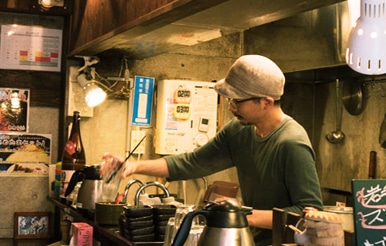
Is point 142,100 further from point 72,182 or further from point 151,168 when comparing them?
point 151,168

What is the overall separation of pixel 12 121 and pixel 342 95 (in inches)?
89.3

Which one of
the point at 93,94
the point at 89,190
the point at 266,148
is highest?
the point at 93,94

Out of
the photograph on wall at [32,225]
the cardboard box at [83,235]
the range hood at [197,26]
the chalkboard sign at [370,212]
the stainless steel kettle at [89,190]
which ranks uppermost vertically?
the range hood at [197,26]

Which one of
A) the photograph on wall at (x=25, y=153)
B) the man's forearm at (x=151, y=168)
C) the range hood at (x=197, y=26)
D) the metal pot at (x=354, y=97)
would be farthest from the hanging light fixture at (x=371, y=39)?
the photograph on wall at (x=25, y=153)

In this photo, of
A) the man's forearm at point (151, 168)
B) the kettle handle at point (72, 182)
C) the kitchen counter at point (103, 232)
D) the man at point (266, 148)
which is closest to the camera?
the man at point (266, 148)

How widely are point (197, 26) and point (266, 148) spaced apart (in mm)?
632

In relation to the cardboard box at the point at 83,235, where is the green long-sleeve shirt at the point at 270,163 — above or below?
above

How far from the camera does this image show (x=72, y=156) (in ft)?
13.0

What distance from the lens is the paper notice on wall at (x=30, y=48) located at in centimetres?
421

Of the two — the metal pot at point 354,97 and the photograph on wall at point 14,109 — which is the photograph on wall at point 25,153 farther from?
the metal pot at point 354,97

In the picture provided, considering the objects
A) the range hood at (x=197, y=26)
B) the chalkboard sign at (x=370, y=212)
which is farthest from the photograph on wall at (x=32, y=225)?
the chalkboard sign at (x=370, y=212)

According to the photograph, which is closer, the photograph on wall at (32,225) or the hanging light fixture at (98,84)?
the hanging light fixture at (98,84)

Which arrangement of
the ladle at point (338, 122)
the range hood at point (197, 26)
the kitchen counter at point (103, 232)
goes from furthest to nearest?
the ladle at point (338, 122)
the kitchen counter at point (103, 232)
the range hood at point (197, 26)

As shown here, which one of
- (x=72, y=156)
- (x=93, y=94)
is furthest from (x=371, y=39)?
(x=72, y=156)
